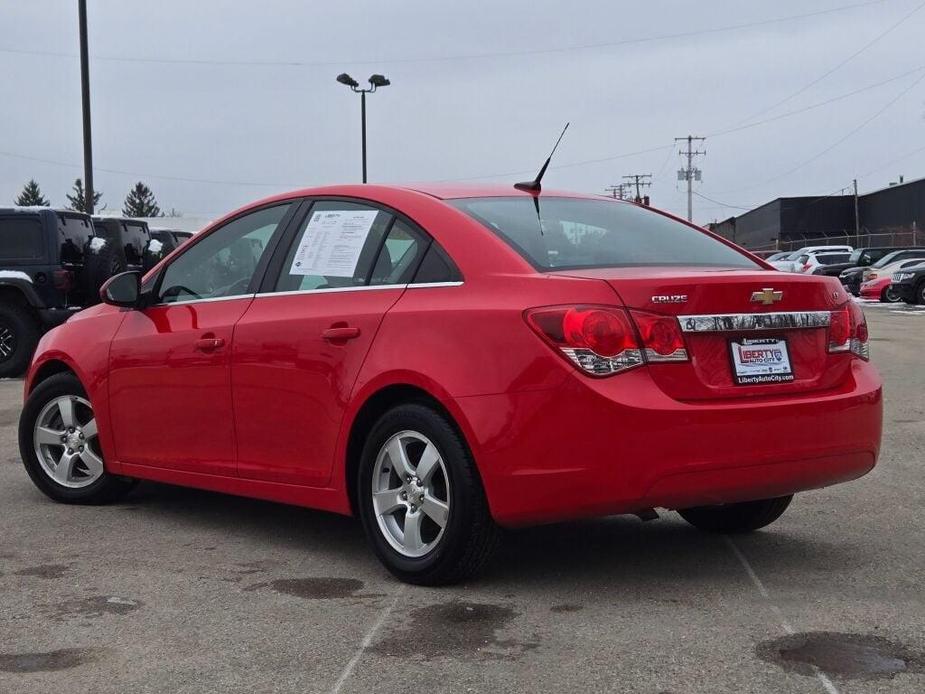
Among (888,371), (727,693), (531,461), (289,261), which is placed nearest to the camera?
(727,693)

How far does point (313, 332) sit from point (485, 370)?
0.99 m

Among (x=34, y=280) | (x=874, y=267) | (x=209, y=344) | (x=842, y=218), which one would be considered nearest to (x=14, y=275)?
(x=34, y=280)

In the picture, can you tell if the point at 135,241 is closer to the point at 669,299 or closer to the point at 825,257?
the point at 669,299

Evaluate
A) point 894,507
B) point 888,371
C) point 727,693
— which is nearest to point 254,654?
point 727,693

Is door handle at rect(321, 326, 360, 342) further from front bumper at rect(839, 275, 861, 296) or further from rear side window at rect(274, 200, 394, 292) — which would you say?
front bumper at rect(839, 275, 861, 296)

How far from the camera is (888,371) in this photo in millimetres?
13625

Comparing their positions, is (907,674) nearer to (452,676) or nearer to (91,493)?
(452,676)

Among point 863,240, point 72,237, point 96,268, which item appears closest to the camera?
point 96,268

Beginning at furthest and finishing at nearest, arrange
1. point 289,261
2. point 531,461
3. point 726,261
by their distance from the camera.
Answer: point 289,261
point 726,261
point 531,461

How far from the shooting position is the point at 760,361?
4.64m

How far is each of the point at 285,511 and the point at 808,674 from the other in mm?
3403

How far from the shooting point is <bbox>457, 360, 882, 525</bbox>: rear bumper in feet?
14.3

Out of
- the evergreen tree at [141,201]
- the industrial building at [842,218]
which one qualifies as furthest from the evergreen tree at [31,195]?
the industrial building at [842,218]

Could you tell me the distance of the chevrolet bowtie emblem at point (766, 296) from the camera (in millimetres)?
4633
